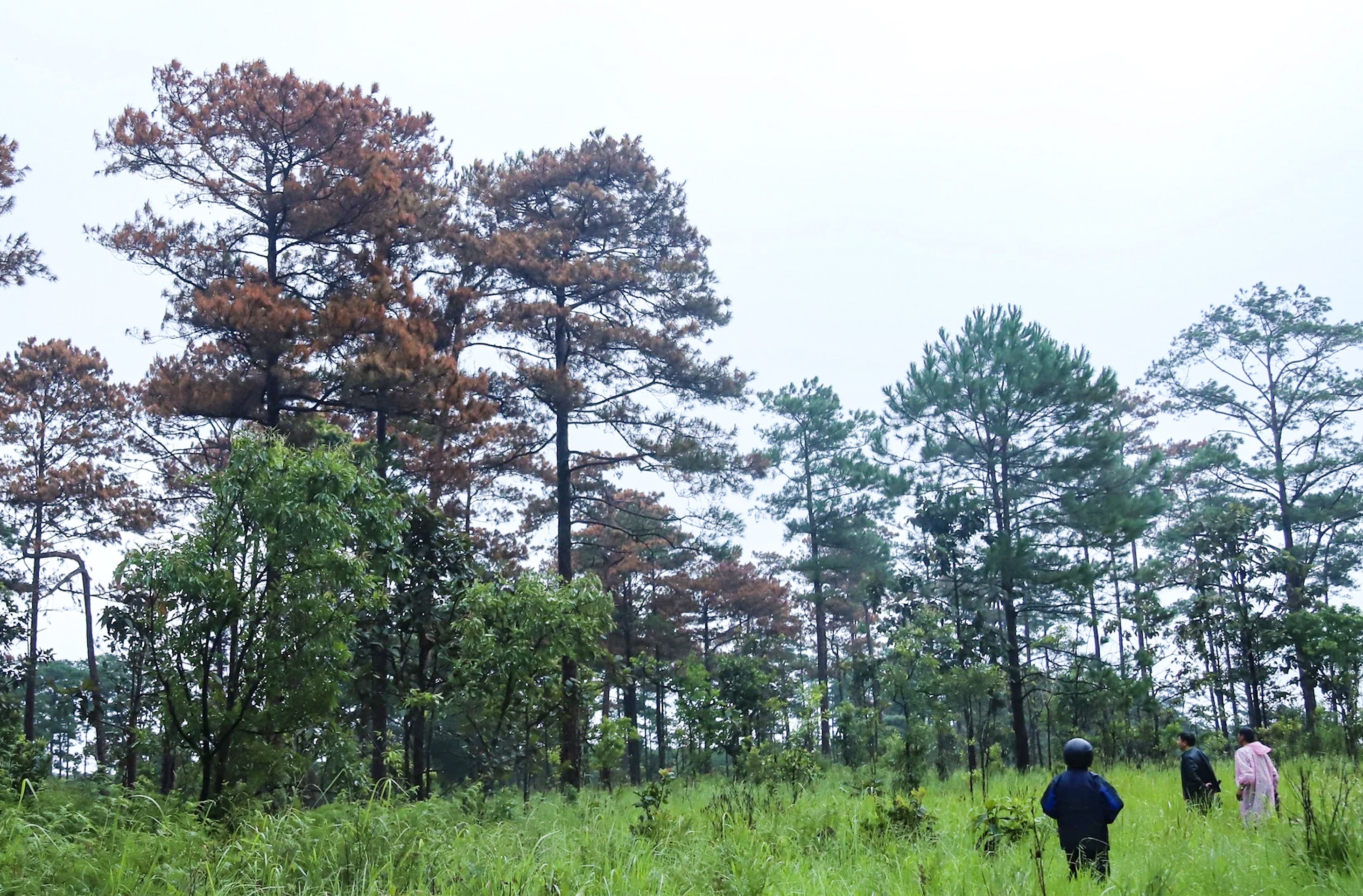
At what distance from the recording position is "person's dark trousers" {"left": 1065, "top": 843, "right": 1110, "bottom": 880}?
6.07 meters

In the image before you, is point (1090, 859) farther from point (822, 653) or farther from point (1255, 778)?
point (822, 653)

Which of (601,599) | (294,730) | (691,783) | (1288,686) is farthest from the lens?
(1288,686)

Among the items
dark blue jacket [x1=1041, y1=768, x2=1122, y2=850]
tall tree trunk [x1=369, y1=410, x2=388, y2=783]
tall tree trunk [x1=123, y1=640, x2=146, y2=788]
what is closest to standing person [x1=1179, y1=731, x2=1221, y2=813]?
dark blue jacket [x1=1041, y1=768, x2=1122, y2=850]

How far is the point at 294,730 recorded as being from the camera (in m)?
9.51

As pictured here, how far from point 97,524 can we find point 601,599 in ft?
58.2

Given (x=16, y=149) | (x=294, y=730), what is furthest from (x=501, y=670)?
(x=16, y=149)

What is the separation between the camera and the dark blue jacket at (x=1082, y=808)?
6.39 m

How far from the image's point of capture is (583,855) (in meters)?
6.81

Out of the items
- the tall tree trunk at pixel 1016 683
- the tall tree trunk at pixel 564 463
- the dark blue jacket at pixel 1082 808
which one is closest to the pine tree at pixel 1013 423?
the tall tree trunk at pixel 1016 683

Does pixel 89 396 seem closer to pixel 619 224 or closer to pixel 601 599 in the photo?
pixel 619 224

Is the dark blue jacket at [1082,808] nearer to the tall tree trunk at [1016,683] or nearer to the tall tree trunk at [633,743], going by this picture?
the tall tree trunk at [1016,683]

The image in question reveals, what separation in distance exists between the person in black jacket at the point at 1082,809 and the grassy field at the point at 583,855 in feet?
0.64

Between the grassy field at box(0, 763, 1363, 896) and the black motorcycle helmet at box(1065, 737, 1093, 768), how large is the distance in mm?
674

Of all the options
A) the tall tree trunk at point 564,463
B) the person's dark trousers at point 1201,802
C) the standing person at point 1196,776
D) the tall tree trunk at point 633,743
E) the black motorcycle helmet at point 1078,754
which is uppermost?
the tall tree trunk at point 564,463
